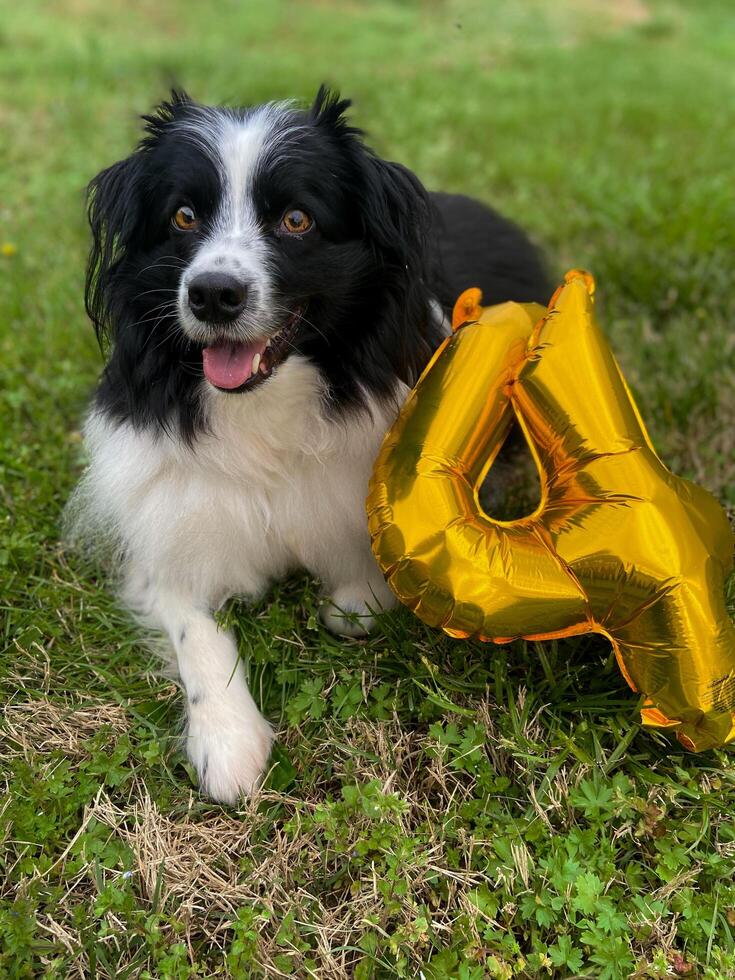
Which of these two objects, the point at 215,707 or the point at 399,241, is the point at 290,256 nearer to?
the point at 399,241

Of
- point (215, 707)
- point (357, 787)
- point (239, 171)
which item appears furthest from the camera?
point (215, 707)

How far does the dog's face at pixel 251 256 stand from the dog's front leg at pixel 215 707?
62 cm

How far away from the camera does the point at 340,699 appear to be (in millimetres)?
2422

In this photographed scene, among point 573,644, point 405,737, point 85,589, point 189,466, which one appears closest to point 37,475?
point 85,589

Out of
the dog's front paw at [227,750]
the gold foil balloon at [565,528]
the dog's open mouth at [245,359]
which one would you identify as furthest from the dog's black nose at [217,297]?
the dog's front paw at [227,750]

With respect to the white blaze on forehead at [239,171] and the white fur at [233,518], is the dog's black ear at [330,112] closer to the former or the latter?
the white blaze on forehead at [239,171]

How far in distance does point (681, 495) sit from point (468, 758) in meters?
0.87

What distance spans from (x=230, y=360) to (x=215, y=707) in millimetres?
946

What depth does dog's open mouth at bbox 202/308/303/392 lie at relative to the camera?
228 cm

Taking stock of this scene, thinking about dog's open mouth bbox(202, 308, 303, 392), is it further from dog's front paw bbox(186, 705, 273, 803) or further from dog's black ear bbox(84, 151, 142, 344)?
dog's front paw bbox(186, 705, 273, 803)

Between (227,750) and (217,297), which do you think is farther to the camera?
(227,750)

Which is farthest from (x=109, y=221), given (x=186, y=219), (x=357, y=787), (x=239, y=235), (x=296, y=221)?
(x=357, y=787)

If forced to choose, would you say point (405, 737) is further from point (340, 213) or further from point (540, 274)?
point (540, 274)

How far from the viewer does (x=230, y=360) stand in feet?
7.57
